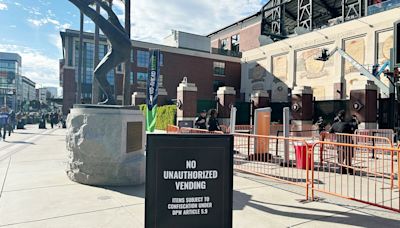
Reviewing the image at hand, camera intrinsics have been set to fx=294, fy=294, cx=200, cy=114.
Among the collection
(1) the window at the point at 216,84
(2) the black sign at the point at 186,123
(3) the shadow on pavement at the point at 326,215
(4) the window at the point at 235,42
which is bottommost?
(3) the shadow on pavement at the point at 326,215

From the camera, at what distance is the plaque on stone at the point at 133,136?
710 centimetres

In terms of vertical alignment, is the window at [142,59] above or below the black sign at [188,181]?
above

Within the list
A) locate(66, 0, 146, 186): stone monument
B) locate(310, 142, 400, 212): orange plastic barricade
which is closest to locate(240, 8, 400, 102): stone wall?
locate(310, 142, 400, 212): orange plastic barricade

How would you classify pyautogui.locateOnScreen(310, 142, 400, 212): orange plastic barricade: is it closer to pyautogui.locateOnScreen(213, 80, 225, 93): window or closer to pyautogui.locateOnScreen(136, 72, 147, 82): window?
pyautogui.locateOnScreen(136, 72, 147, 82): window

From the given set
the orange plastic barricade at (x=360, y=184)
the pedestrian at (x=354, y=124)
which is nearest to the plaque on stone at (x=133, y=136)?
the orange plastic barricade at (x=360, y=184)

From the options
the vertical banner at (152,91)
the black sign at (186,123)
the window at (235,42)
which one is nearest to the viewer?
the vertical banner at (152,91)

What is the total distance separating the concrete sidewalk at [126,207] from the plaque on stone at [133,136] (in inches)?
42.5

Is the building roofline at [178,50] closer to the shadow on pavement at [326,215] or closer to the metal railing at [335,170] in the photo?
the metal railing at [335,170]

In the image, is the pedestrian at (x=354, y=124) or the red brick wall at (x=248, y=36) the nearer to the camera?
the pedestrian at (x=354, y=124)

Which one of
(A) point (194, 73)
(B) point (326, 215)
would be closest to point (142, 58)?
(A) point (194, 73)

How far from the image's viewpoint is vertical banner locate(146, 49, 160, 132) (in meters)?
15.0

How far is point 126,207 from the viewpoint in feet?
17.1

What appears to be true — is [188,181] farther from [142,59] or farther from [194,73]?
[194,73]

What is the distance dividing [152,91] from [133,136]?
897 centimetres
